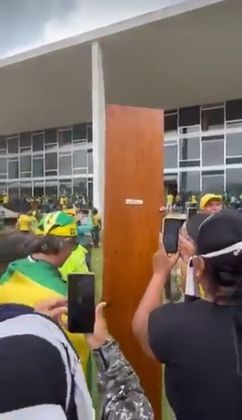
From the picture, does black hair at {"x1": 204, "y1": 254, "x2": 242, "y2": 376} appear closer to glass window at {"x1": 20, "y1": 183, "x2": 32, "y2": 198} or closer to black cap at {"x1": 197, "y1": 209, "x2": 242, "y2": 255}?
black cap at {"x1": 197, "y1": 209, "x2": 242, "y2": 255}

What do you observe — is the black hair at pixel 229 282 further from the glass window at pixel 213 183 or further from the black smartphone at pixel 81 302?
the glass window at pixel 213 183

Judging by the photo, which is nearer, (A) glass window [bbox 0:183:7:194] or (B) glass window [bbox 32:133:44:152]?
(B) glass window [bbox 32:133:44:152]

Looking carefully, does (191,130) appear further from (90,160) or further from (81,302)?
(81,302)

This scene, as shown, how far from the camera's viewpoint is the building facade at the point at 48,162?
32.8 meters

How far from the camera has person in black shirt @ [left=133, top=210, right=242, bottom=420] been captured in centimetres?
153

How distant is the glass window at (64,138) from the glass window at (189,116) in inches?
304

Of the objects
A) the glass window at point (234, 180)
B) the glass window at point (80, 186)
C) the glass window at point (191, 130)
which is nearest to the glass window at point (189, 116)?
the glass window at point (191, 130)

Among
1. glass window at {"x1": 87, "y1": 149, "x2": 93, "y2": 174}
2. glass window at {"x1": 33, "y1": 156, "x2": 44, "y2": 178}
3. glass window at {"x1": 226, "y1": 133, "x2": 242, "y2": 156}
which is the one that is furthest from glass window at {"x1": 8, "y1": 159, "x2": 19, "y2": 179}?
glass window at {"x1": 226, "y1": 133, "x2": 242, "y2": 156}

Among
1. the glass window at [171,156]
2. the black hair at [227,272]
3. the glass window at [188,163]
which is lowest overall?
the black hair at [227,272]

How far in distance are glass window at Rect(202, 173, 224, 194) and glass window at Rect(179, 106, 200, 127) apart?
8.68 ft

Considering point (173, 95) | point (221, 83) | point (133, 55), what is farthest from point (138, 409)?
point (173, 95)

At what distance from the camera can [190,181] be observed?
28188 millimetres

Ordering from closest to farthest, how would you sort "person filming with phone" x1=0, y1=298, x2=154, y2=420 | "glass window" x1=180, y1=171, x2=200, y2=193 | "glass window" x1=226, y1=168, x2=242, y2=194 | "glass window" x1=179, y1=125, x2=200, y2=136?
1. "person filming with phone" x1=0, y1=298, x2=154, y2=420
2. "glass window" x1=226, y1=168, x2=242, y2=194
3. "glass window" x1=180, y1=171, x2=200, y2=193
4. "glass window" x1=179, y1=125, x2=200, y2=136

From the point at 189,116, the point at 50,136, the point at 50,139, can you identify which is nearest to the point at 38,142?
the point at 50,139
